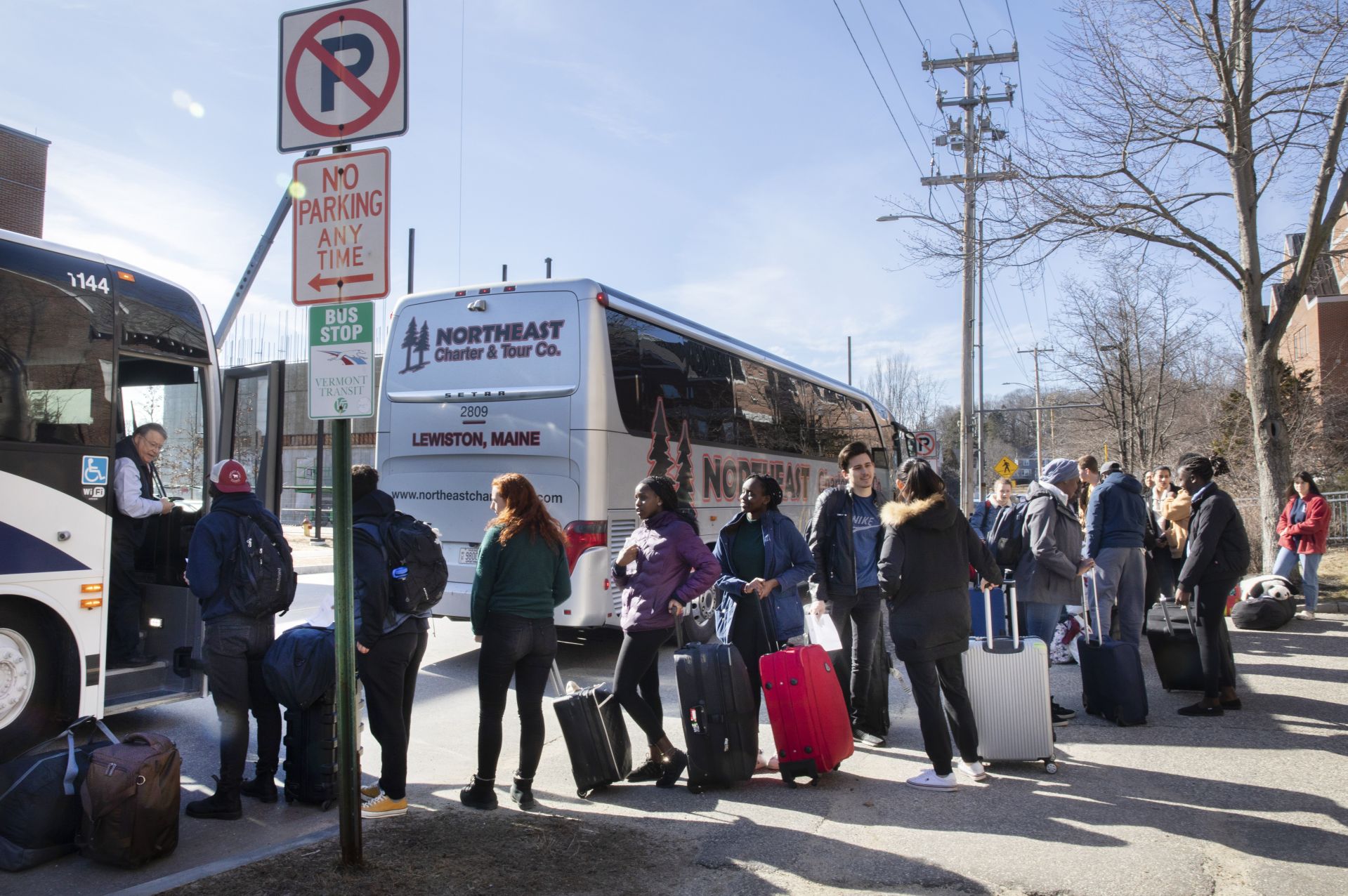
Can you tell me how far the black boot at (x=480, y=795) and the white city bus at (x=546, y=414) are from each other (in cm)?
385

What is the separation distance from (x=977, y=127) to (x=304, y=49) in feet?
76.8

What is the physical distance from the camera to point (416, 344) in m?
9.95

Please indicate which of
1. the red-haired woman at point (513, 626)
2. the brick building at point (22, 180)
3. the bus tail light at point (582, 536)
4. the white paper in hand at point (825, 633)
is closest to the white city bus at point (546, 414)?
the bus tail light at point (582, 536)

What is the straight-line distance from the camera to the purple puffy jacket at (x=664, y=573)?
555 cm

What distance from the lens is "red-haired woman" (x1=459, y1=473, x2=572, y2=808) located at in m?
5.07

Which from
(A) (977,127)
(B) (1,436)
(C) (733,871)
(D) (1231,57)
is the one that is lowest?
(C) (733,871)

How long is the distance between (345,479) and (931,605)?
3188mm

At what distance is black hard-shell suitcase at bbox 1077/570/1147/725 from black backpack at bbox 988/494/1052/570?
90 centimetres

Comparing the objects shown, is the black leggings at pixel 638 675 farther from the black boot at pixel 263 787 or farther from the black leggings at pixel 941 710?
the black boot at pixel 263 787

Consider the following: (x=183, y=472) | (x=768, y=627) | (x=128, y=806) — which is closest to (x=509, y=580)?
(x=768, y=627)

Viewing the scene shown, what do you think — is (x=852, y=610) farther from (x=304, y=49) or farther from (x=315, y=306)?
(x=304, y=49)

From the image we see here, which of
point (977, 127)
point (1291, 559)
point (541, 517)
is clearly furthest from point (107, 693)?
point (977, 127)

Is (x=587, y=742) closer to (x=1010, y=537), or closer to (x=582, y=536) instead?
(x=582, y=536)

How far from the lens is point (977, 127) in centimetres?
2483
